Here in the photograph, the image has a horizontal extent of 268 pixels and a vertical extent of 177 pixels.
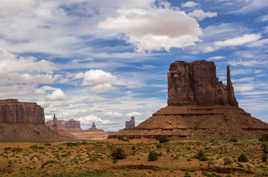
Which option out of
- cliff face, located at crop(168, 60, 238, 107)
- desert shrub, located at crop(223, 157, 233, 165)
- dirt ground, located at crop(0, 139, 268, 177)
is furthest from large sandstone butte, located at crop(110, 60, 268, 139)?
desert shrub, located at crop(223, 157, 233, 165)

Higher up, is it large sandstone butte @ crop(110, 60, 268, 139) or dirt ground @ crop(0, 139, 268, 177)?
large sandstone butte @ crop(110, 60, 268, 139)

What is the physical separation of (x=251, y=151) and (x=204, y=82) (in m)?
75.1

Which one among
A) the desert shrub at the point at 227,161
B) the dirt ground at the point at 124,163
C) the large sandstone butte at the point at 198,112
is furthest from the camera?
the large sandstone butte at the point at 198,112

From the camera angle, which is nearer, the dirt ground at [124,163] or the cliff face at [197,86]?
the dirt ground at [124,163]

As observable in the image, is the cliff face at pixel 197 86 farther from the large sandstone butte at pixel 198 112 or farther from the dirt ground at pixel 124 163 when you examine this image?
the dirt ground at pixel 124 163

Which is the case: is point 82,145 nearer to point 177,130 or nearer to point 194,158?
point 194,158

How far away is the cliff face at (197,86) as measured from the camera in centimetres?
12112

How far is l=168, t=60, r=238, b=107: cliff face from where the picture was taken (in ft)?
397

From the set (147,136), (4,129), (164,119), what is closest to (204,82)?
(164,119)

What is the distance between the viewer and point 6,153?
4856 centimetres

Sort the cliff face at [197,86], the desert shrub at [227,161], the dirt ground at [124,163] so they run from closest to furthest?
1. the dirt ground at [124,163]
2. the desert shrub at [227,161]
3. the cliff face at [197,86]

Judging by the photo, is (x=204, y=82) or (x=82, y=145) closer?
(x=82, y=145)

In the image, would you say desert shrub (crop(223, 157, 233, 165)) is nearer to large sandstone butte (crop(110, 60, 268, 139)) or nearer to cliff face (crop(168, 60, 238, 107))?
large sandstone butte (crop(110, 60, 268, 139))

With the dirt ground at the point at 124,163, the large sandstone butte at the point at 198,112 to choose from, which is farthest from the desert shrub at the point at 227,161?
the large sandstone butte at the point at 198,112
